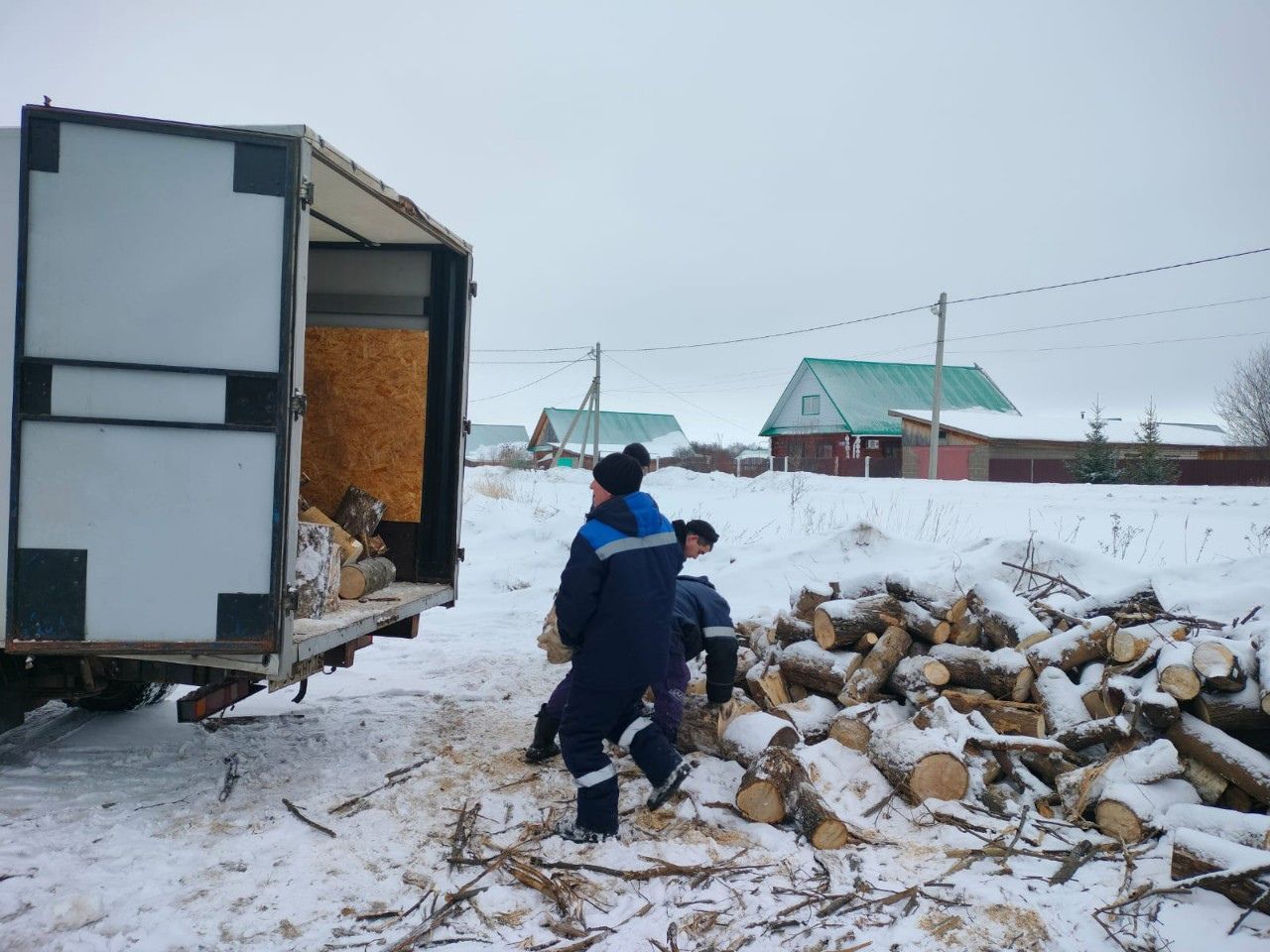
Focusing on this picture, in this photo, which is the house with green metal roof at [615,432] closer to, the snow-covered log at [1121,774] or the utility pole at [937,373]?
the utility pole at [937,373]

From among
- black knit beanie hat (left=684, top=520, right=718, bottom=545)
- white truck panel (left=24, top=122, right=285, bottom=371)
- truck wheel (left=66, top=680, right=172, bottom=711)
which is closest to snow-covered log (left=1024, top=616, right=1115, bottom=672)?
black knit beanie hat (left=684, top=520, right=718, bottom=545)

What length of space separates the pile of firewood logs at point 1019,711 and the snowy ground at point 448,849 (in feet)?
0.61

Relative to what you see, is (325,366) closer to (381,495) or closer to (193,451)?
(381,495)

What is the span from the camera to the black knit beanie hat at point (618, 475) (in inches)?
165

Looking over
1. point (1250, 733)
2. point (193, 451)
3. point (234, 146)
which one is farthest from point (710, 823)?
point (234, 146)

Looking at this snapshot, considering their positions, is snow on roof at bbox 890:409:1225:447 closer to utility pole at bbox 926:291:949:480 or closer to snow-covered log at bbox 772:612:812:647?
utility pole at bbox 926:291:949:480

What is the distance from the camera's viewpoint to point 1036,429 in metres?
31.2

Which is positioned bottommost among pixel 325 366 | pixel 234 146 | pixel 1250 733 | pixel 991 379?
pixel 1250 733

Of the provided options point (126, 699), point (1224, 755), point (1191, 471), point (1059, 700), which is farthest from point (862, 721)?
point (1191, 471)

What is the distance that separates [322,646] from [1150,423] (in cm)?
2936

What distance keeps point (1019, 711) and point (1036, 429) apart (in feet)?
96.4

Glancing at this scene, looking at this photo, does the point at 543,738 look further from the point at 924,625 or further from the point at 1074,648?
the point at 1074,648

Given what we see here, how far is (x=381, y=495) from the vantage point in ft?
20.1

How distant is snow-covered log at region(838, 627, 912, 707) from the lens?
16.9 feet
